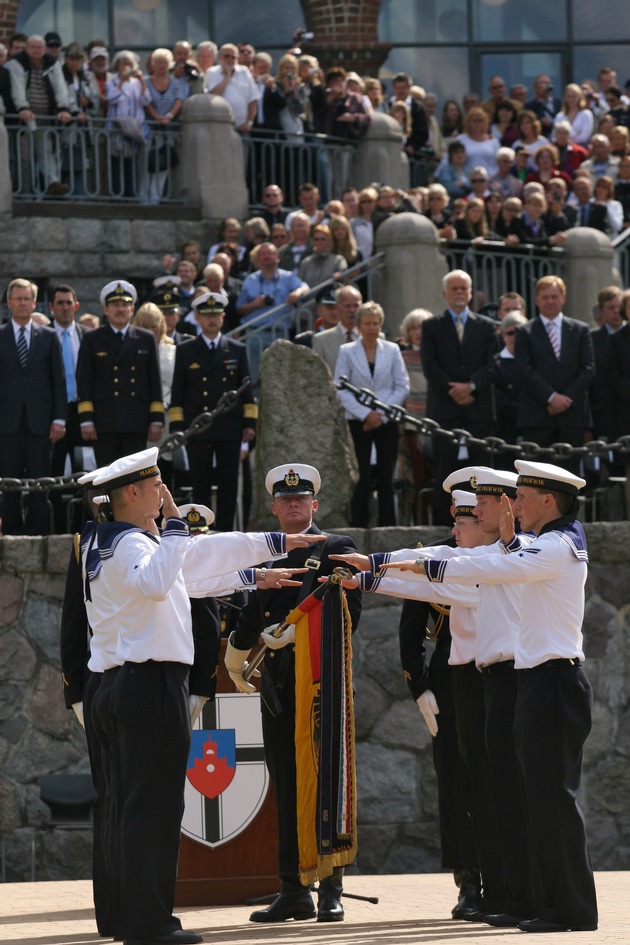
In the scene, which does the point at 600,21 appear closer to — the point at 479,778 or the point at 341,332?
the point at 341,332

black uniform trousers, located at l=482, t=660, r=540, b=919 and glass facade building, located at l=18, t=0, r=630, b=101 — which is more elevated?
glass facade building, located at l=18, t=0, r=630, b=101

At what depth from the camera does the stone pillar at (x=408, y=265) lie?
53.5 ft

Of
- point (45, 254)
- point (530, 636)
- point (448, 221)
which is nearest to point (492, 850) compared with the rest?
point (530, 636)

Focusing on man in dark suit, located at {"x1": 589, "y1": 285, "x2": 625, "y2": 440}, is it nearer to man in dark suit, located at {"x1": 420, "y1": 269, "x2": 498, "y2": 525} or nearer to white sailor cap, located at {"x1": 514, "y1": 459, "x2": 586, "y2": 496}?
man in dark suit, located at {"x1": 420, "y1": 269, "x2": 498, "y2": 525}

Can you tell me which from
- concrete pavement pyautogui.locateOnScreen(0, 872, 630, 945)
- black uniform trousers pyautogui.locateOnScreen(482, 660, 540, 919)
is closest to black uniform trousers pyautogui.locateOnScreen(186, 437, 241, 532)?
concrete pavement pyautogui.locateOnScreen(0, 872, 630, 945)

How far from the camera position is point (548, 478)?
8430 millimetres

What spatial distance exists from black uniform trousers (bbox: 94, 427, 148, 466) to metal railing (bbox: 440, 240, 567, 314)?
455 cm

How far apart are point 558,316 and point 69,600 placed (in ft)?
18.1

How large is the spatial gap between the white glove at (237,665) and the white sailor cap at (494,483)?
55.4 inches

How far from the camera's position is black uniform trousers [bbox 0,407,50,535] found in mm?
12516

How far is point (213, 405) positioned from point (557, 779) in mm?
5400

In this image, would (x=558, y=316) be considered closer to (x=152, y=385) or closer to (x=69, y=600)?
(x=152, y=385)

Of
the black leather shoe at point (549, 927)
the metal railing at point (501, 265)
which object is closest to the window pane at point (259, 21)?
the metal railing at point (501, 265)

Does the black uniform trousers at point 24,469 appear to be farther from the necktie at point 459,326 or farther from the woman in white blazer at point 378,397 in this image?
the necktie at point 459,326
